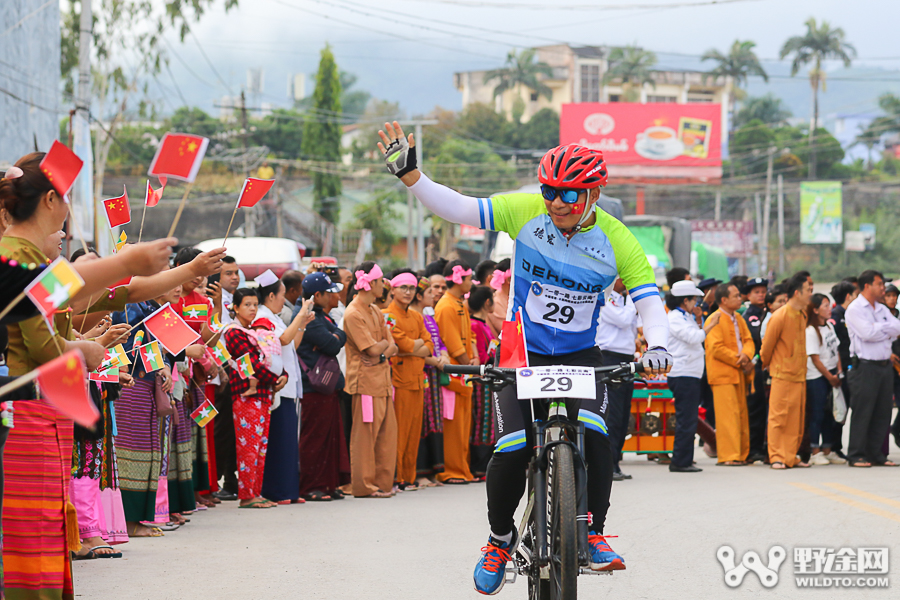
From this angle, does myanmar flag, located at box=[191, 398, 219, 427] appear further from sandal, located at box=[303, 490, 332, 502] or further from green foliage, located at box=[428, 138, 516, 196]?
green foliage, located at box=[428, 138, 516, 196]

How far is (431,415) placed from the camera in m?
11.9

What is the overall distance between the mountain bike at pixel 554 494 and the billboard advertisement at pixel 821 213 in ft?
205

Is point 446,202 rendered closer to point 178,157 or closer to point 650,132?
point 178,157

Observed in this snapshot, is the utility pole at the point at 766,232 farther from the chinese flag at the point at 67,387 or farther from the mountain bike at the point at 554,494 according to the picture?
the chinese flag at the point at 67,387

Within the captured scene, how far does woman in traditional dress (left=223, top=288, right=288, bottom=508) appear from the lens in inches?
391

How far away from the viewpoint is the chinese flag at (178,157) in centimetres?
512

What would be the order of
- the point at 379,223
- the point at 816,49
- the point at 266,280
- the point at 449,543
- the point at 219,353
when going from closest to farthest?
1. the point at 449,543
2. the point at 219,353
3. the point at 266,280
4. the point at 379,223
5. the point at 816,49

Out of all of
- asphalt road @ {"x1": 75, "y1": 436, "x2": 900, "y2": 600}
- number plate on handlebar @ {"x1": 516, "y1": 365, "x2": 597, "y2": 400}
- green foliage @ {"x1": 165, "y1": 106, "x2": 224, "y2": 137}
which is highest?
green foliage @ {"x1": 165, "y1": 106, "x2": 224, "y2": 137}

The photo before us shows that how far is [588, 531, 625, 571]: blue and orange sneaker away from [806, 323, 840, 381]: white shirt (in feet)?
29.0

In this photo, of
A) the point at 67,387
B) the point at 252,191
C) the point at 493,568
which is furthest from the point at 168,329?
the point at 67,387

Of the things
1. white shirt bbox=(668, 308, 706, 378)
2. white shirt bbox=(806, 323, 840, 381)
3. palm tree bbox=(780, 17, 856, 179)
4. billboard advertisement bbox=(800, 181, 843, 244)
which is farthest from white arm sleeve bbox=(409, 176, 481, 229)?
palm tree bbox=(780, 17, 856, 179)

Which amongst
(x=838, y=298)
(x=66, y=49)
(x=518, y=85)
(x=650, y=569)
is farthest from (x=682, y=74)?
(x=650, y=569)

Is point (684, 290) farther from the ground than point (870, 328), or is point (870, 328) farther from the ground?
point (684, 290)

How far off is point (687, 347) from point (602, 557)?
788cm
